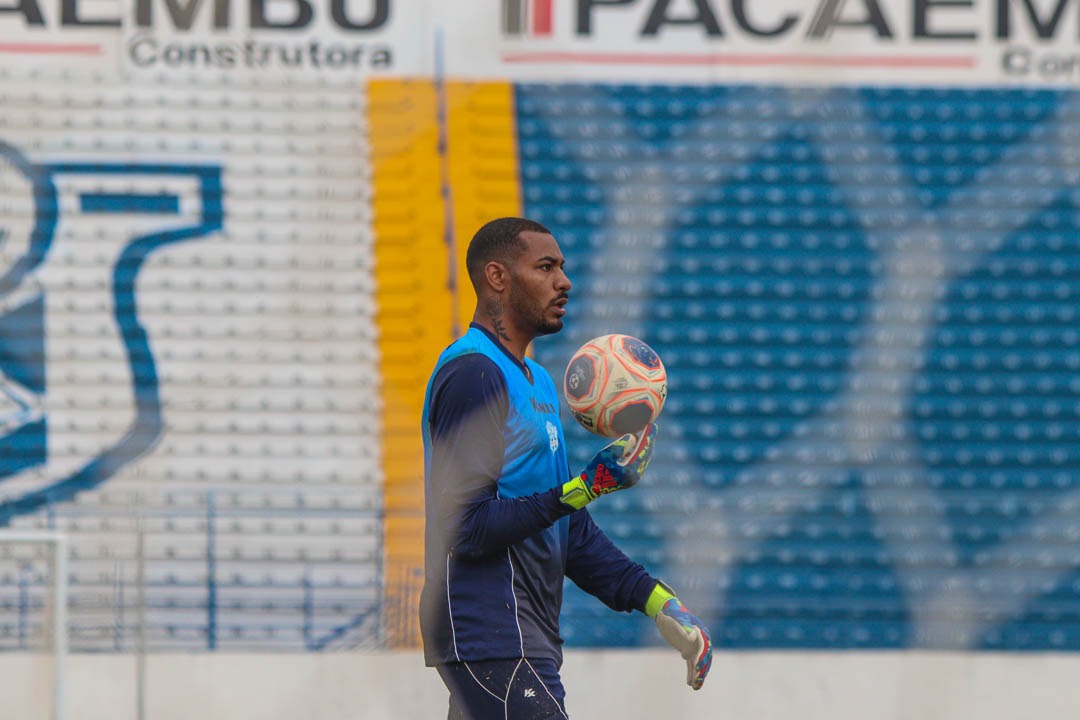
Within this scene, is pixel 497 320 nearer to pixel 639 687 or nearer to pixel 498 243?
pixel 498 243

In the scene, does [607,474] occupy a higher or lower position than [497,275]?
lower

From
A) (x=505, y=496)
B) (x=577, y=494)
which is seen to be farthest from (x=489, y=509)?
(x=577, y=494)

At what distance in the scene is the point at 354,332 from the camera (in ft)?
25.1

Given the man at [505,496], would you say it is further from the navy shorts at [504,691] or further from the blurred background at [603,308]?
the blurred background at [603,308]

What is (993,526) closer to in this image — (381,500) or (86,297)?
(381,500)

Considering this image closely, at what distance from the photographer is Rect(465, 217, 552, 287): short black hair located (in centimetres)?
369

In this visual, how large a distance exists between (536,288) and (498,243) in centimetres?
16

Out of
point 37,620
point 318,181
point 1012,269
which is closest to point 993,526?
point 1012,269

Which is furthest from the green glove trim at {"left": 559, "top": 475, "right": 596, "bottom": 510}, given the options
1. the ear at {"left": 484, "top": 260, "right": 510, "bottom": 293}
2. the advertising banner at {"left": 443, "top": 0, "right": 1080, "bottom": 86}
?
the advertising banner at {"left": 443, "top": 0, "right": 1080, "bottom": 86}

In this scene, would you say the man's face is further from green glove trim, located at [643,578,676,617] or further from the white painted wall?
the white painted wall

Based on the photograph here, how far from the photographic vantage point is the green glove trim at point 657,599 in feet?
12.3

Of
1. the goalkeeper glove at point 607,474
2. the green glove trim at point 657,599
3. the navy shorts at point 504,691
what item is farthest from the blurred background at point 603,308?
the goalkeeper glove at point 607,474

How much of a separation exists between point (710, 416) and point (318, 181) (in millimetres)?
2452

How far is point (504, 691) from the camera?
3.44 meters
